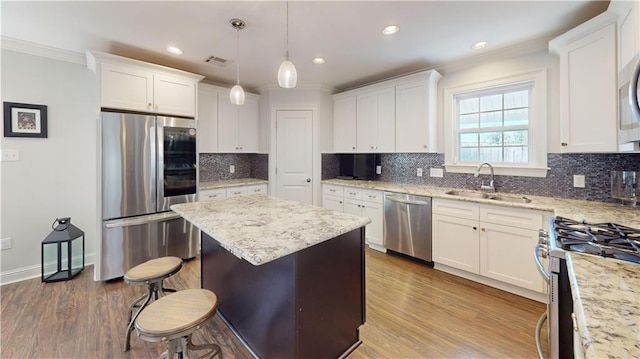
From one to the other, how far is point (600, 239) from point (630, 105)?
0.69 m

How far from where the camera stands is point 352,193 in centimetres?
389

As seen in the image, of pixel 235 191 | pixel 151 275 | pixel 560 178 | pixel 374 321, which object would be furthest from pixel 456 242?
pixel 235 191

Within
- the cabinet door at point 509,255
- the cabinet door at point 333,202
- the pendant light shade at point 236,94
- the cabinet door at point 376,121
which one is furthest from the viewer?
the cabinet door at point 333,202

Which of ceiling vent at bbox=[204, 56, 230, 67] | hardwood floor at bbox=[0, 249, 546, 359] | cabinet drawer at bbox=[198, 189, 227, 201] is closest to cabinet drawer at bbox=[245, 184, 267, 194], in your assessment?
cabinet drawer at bbox=[198, 189, 227, 201]

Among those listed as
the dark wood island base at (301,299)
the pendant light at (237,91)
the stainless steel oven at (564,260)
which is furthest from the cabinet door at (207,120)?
the stainless steel oven at (564,260)

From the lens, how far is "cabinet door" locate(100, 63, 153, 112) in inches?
106

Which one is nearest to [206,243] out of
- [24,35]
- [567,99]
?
[24,35]

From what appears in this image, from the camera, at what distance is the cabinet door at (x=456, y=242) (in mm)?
2711

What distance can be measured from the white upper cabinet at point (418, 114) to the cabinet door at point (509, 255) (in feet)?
4.18

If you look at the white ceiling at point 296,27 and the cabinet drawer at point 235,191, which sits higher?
the white ceiling at point 296,27

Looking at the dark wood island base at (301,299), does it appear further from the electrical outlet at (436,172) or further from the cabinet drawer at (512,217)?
the electrical outlet at (436,172)

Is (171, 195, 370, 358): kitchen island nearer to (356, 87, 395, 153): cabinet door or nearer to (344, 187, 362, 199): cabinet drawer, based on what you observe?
(344, 187, 362, 199): cabinet drawer

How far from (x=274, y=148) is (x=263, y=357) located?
3.13m

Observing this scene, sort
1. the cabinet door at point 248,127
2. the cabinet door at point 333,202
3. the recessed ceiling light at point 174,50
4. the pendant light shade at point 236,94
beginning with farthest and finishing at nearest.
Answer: the cabinet door at point 248,127, the cabinet door at point 333,202, the recessed ceiling light at point 174,50, the pendant light shade at point 236,94
